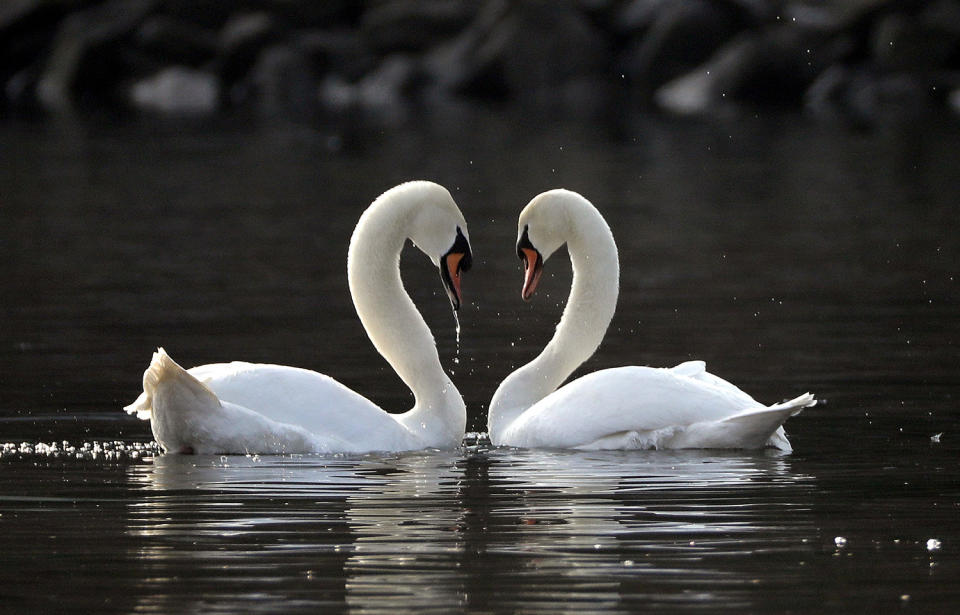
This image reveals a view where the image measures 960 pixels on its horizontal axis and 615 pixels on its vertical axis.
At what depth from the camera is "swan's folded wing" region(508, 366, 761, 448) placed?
9.34 metres

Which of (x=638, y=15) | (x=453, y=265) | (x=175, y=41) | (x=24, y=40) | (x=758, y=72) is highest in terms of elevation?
(x=24, y=40)

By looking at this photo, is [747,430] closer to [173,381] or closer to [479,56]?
[173,381]

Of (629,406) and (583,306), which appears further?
(583,306)

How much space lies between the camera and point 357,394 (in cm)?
968

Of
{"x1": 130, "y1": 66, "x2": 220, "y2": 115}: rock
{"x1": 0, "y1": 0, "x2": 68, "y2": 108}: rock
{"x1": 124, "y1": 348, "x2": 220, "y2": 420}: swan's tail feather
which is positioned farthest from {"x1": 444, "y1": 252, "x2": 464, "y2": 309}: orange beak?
{"x1": 0, "y1": 0, "x2": 68, "y2": 108}: rock

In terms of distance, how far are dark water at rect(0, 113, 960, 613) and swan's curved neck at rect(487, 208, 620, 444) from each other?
488mm

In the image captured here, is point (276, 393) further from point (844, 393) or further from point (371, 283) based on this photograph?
point (844, 393)

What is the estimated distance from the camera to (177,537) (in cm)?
738

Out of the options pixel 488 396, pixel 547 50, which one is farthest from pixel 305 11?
pixel 488 396

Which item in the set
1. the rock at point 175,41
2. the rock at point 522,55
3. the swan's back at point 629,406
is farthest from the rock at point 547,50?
the swan's back at point 629,406

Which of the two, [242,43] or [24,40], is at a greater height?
[24,40]

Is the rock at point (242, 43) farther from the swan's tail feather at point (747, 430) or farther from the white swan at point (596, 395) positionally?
the swan's tail feather at point (747, 430)

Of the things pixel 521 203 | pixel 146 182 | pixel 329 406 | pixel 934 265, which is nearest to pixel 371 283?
pixel 329 406

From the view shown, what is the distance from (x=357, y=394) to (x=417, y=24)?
123 feet
